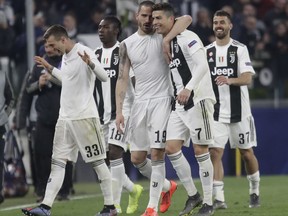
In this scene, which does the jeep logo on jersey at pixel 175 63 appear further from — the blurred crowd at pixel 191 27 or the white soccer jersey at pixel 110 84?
the blurred crowd at pixel 191 27

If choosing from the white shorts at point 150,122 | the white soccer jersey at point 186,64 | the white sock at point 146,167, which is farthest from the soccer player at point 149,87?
the white sock at point 146,167

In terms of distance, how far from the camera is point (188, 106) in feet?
42.8

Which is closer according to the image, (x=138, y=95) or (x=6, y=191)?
(x=138, y=95)

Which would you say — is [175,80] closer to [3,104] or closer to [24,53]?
[3,104]

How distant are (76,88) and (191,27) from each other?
10.5 metres

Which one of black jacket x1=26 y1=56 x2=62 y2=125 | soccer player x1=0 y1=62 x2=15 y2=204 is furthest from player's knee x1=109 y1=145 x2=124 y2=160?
black jacket x1=26 y1=56 x2=62 y2=125

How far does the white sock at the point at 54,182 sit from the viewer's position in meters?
13.0

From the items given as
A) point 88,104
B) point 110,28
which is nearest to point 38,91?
point 110,28

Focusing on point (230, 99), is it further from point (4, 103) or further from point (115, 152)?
point (4, 103)

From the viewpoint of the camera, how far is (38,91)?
1708 cm

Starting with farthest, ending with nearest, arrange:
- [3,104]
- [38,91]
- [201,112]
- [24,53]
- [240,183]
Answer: [24,53] < [240,183] < [38,91] < [3,104] < [201,112]

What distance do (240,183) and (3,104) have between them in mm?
5442

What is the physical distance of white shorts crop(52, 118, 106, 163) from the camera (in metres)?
13.1

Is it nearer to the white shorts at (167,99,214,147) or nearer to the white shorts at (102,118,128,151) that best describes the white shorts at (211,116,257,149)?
the white shorts at (102,118,128,151)
